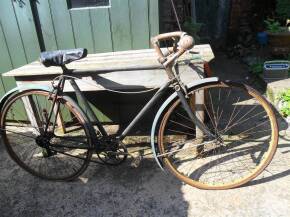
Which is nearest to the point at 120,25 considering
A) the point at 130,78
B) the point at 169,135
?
the point at 130,78

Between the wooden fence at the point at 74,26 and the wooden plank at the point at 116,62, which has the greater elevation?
the wooden fence at the point at 74,26

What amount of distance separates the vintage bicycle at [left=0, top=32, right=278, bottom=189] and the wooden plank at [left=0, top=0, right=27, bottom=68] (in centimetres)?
60

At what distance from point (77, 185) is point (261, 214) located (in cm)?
187

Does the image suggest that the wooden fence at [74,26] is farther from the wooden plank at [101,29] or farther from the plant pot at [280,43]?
the plant pot at [280,43]

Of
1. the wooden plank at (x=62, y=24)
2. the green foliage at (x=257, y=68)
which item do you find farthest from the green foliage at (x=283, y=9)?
the wooden plank at (x=62, y=24)

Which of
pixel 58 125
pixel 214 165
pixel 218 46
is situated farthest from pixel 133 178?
pixel 218 46

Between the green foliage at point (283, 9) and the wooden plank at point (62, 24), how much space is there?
5.28 metres

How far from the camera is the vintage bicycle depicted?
2867mm

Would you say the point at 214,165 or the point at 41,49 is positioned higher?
the point at 41,49

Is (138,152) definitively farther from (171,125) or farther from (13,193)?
(13,193)

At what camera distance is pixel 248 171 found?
3338 millimetres

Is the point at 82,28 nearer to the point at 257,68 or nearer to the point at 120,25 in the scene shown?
the point at 120,25

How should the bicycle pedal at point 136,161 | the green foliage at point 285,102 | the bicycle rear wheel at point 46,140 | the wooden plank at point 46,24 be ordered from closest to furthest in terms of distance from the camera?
the bicycle rear wheel at point 46,140 → the bicycle pedal at point 136,161 → the wooden plank at point 46,24 → the green foliage at point 285,102

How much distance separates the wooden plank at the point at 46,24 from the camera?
384cm
